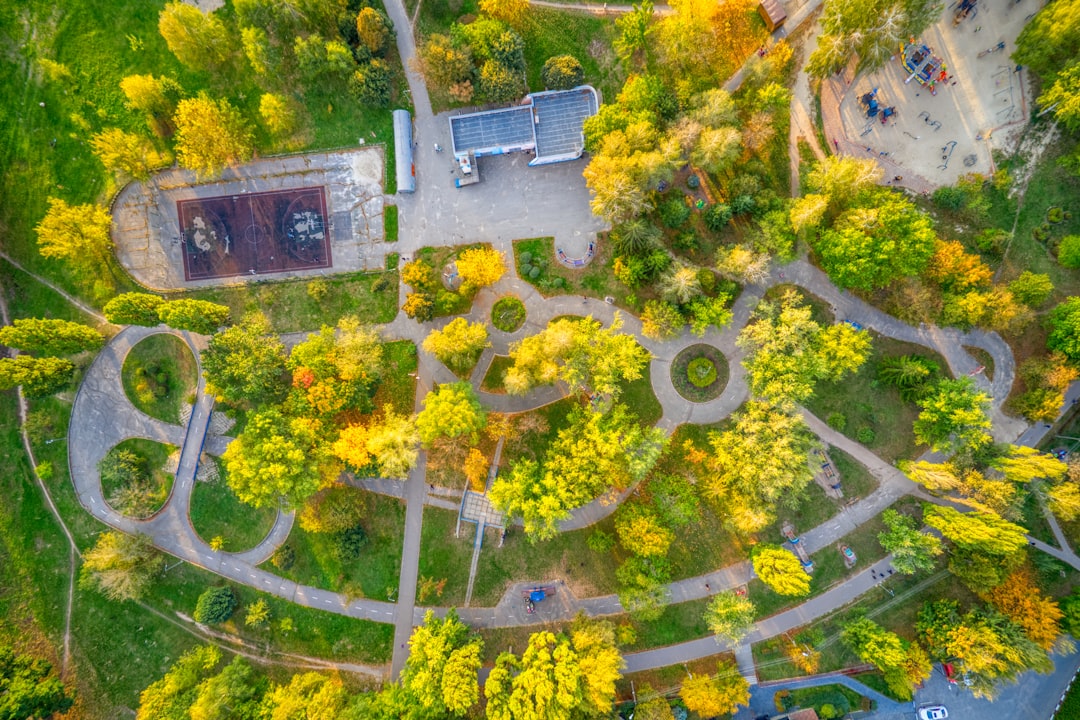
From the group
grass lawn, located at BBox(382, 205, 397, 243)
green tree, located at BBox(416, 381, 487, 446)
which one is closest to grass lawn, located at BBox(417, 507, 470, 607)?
green tree, located at BBox(416, 381, 487, 446)

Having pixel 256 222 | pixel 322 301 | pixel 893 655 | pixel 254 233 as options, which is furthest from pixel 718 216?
pixel 254 233

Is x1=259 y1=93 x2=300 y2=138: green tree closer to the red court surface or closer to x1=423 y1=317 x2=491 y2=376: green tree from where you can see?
the red court surface

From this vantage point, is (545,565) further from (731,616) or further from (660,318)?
(660,318)

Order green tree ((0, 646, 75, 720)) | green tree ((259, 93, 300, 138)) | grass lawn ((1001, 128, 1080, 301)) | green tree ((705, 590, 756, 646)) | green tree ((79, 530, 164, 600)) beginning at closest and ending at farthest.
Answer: green tree ((705, 590, 756, 646)) → green tree ((0, 646, 75, 720)) → grass lawn ((1001, 128, 1080, 301)) → green tree ((259, 93, 300, 138)) → green tree ((79, 530, 164, 600))

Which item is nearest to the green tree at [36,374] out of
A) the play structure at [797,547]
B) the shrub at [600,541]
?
the shrub at [600,541]

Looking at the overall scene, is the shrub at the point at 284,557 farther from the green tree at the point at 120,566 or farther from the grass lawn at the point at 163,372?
the grass lawn at the point at 163,372

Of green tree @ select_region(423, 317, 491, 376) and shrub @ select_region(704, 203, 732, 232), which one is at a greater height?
shrub @ select_region(704, 203, 732, 232)

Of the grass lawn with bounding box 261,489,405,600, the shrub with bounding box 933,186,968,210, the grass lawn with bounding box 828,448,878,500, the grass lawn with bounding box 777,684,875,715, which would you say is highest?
the shrub with bounding box 933,186,968,210
